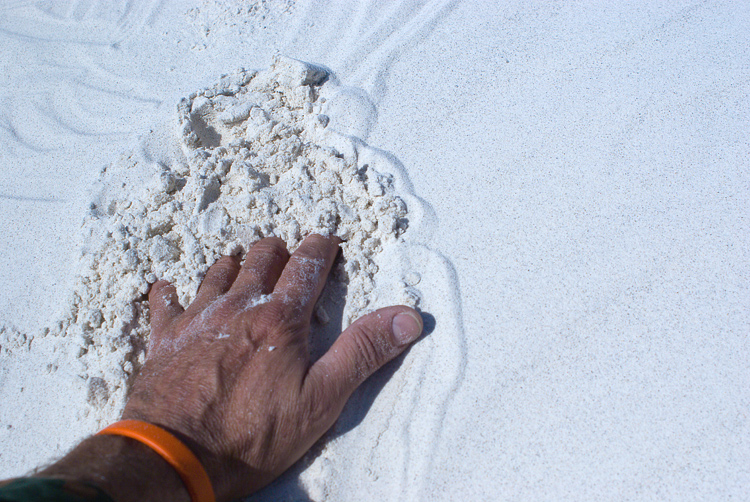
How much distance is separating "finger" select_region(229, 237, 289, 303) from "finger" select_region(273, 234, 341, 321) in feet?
0.16

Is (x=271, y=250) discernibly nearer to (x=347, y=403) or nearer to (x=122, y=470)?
(x=347, y=403)

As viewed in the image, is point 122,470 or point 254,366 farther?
point 254,366

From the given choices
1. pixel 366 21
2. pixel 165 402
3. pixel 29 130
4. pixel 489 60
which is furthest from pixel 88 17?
pixel 165 402

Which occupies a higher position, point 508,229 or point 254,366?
point 508,229

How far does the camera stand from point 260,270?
1538 mm

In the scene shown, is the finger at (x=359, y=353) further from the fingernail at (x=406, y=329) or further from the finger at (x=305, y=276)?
the finger at (x=305, y=276)

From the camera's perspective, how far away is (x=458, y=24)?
7.25 feet

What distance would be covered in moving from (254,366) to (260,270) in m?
0.33

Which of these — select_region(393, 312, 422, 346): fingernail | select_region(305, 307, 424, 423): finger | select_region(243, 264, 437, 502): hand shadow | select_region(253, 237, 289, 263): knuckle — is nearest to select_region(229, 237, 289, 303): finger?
select_region(253, 237, 289, 263): knuckle

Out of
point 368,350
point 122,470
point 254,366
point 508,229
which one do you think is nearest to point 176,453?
point 122,470

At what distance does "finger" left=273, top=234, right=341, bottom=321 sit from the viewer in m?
1.46

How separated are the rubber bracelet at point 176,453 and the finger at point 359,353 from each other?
0.32 meters

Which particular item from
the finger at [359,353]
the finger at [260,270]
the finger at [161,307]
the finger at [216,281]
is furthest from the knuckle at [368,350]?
the finger at [161,307]

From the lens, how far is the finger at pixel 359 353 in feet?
4.30
